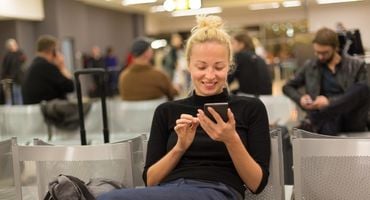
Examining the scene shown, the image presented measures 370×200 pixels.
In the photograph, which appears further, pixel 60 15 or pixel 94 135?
pixel 60 15

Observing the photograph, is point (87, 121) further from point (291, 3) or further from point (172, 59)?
point (172, 59)

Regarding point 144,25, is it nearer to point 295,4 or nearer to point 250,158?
point 295,4

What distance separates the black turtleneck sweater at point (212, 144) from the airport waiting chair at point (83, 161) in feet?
0.64

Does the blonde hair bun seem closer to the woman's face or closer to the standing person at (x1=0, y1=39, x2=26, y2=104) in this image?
the woman's face

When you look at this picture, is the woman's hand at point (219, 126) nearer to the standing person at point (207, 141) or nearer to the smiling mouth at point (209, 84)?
the standing person at point (207, 141)

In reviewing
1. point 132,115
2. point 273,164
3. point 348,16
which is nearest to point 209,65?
point 273,164

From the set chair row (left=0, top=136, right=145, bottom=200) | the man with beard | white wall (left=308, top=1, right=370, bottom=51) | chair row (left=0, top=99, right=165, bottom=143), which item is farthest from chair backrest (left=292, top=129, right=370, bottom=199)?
chair row (left=0, top=99, right=165, bottom=143)

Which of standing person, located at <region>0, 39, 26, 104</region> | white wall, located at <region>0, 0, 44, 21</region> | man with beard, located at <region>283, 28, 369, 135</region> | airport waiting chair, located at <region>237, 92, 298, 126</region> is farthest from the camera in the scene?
standing person, located at <region>0, 39, 26, 104</region>

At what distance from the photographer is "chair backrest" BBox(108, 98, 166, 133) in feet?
13.2

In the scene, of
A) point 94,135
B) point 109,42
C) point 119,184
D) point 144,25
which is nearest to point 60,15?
point 109,42

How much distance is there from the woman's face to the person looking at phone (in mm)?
2641

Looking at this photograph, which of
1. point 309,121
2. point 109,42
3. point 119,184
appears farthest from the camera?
point 109,42

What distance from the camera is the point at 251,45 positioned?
155 inches

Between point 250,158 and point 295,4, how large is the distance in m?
2.12
